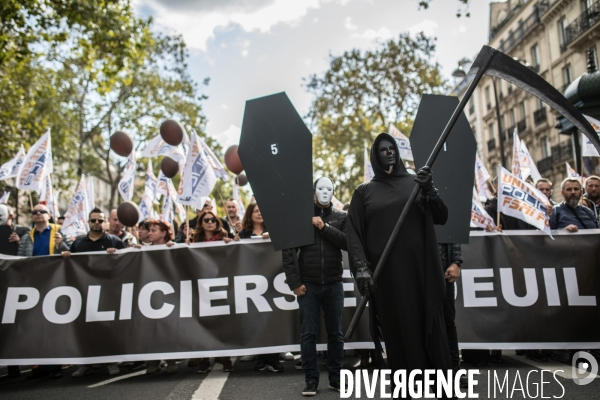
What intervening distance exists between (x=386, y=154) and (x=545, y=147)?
129ft

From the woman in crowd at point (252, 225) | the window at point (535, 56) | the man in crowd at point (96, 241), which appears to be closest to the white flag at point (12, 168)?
the man in crowd at point (96, 241)

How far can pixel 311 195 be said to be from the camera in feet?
18.3

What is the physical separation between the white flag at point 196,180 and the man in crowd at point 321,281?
264cm

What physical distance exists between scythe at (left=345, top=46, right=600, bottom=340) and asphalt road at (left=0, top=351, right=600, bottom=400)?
5.44ft

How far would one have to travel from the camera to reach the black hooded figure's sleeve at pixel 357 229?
4305mm

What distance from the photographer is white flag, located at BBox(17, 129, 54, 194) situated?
33.4 ft

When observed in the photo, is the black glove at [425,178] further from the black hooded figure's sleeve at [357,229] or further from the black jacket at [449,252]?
the black jacket at [449,252]

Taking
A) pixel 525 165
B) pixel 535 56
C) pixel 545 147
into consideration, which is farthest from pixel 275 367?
pixel 535 56

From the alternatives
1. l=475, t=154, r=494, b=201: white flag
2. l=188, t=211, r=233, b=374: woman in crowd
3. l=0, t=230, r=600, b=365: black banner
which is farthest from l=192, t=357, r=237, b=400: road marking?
l=475, t=154, r=494, b=201: white flag

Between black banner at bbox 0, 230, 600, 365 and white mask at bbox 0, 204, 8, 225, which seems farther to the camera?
white mask at bbox 0, 204, 8, 225

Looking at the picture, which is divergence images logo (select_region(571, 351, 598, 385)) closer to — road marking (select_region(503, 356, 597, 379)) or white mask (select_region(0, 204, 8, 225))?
road marking (select_region(503, 356, 597, 379))

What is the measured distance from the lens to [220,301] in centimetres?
701

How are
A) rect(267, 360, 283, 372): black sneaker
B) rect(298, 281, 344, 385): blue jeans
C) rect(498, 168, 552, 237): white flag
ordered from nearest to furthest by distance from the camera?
rect(298, 281, 344, 385): blue jeans < rect(267, 360, 283, 372): black sneaker < rect(498, 168, 552, 237): white flag

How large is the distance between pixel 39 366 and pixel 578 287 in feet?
20.6
